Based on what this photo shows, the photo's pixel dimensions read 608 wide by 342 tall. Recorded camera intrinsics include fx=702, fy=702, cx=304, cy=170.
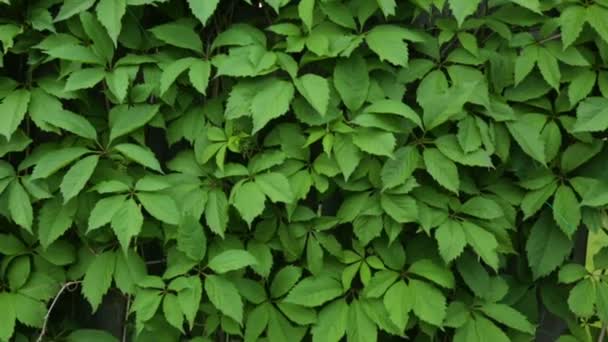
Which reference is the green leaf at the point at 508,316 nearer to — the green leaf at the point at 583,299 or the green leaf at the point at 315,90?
the green leaf at the point at 583,299

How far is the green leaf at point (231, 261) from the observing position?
6.00ft

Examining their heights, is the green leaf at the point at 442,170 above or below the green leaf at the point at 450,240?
above

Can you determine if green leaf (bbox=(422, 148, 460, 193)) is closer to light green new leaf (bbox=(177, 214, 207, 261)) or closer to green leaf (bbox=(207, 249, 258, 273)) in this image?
green leaf (bbox=(207, 249, 258, 273))

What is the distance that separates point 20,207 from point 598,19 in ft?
5.20

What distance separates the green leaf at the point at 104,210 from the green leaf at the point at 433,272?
0.80 m

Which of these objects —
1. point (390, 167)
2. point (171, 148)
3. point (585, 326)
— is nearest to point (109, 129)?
point (171, 148)

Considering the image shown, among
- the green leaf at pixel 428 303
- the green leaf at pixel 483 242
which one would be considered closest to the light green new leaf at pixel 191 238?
the green leaf at pixel 428 303

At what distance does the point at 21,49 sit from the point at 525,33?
1.38 m

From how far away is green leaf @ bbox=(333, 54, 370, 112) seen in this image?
1854mm

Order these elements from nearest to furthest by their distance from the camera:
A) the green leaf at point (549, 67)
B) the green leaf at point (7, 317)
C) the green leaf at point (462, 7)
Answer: the green leaf at point (462, 7)
the green leaf at point (549, 67)
the green leaf at point (7, 317)

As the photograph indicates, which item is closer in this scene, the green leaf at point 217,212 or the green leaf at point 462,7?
the green leaf at point 462,7

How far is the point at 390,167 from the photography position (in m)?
1.84

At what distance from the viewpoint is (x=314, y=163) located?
1.90 metres

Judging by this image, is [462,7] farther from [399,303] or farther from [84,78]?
[84,78]
